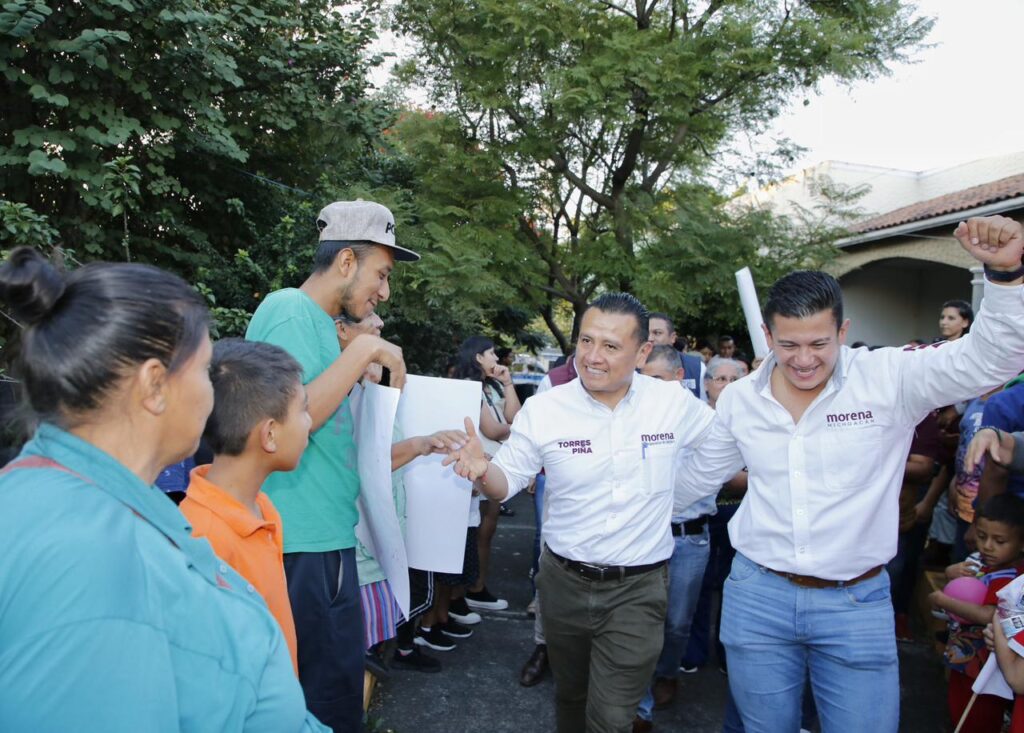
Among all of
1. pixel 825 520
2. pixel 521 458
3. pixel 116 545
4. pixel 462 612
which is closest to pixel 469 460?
pixel 521 458

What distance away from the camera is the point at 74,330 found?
1.03 m

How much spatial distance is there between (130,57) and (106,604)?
18.9ft

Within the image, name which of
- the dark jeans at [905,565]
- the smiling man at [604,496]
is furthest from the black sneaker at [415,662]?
the dark jeans at [905,565]

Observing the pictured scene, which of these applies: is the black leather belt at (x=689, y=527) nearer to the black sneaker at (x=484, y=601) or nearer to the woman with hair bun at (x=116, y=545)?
the black sneaker at (x=484, y=601)

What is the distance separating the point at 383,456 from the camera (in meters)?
2.39

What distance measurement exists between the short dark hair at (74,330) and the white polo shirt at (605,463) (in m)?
1.90

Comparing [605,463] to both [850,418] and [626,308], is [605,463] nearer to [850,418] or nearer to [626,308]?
[626,308]

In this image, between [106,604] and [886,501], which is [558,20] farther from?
[106,604]

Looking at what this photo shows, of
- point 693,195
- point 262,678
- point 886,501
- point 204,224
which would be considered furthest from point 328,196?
point 262,678

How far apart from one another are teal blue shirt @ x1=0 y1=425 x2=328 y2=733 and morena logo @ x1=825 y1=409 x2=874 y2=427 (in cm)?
191

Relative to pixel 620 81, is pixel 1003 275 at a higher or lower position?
lower

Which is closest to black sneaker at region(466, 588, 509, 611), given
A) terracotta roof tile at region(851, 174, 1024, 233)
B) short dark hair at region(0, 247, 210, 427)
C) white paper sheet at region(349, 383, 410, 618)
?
white paper sheet at region(349, 383, 410, 618)

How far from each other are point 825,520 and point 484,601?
145 inches

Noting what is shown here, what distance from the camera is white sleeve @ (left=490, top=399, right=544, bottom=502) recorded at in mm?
2861
